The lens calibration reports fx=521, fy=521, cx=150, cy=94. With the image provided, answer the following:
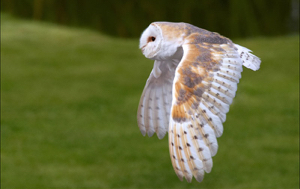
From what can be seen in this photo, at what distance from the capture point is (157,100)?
1528 millimetres

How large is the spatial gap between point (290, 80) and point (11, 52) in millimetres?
3766

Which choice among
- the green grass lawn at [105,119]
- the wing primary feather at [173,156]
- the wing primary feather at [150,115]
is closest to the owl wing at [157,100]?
the wing primary feather at [150,115]

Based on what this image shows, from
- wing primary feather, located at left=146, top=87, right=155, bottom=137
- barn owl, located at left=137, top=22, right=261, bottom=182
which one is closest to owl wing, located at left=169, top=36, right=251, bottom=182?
barn owl, located at left=137, top=22, right=261, bottom=182

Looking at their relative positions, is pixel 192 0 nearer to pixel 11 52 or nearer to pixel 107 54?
pixel 107 54

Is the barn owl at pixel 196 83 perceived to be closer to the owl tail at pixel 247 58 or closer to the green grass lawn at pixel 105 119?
the owl tail at pixel 247 58

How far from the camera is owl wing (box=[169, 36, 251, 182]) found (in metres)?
1.11

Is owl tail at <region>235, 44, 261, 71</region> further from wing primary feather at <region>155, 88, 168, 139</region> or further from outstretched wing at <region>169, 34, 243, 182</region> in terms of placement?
wing primary feather at <region>155, 88, 168, 139</region>

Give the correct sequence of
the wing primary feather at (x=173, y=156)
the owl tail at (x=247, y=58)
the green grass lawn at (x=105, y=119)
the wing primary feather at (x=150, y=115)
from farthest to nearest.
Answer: the green grass lawn at (x=105, y=119), the wing primary feather at (x=150, y=115), the owl tail at (x=247, y=58), the wing primary feather at (x=173, y=156)

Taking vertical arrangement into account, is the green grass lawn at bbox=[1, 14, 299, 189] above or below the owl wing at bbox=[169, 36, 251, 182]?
below

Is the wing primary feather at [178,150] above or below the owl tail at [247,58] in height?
below

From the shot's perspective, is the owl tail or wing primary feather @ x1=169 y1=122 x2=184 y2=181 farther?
the owl tail

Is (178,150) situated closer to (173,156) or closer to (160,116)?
(173,156)

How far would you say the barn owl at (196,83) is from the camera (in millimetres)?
1114


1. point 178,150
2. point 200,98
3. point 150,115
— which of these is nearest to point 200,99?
point 200,98
